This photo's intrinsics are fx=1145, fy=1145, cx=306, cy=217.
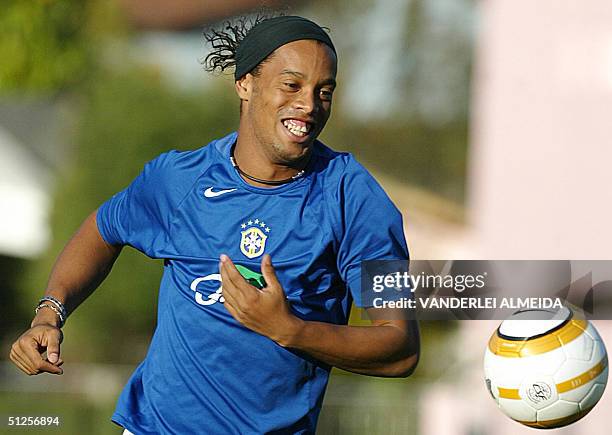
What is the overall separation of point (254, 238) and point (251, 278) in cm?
17

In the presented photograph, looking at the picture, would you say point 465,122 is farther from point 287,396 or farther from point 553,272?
point 287,396

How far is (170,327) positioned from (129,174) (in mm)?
8717

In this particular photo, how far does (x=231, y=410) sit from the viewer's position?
3586 millimetres

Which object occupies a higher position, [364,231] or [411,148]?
[411,148]

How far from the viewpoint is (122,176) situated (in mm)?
12336

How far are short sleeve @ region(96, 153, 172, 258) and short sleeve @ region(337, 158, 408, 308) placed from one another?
2.04ft

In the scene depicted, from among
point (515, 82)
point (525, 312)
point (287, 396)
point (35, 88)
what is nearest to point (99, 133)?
point (35, 88)

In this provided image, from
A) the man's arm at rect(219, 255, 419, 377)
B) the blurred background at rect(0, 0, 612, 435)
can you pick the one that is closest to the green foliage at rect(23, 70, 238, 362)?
the blurred background at rect(0, 0, 612, 435)

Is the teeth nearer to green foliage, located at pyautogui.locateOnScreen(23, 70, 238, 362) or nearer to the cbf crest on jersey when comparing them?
the cbf crest on jersey

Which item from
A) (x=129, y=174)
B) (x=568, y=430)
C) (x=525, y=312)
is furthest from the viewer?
(x=129, y=174)

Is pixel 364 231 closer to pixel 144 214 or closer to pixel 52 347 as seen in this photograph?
pixel 144 214

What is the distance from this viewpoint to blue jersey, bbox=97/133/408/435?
3535 millimetres

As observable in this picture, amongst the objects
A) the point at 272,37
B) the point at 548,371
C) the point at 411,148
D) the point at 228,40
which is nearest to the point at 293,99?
the point at 272,37

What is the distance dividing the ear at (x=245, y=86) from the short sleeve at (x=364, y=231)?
1.51ft
